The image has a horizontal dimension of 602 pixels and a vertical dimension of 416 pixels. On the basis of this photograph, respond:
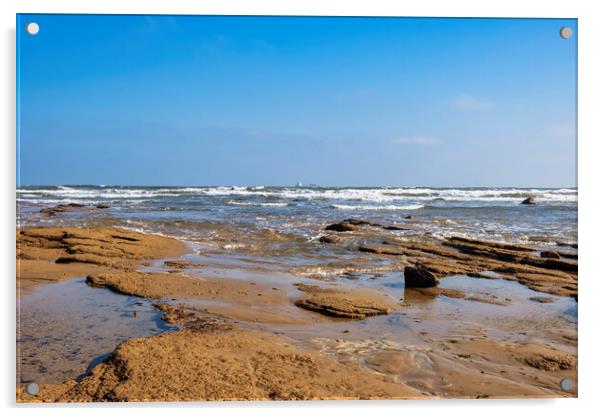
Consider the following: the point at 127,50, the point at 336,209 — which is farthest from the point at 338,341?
the point at 336,209

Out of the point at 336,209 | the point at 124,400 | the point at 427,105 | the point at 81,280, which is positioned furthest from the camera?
the point at 336,209

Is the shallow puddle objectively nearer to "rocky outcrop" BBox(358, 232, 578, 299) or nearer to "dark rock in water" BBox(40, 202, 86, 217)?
"rocky outcrop" BBox(358, 232, 578, 299)

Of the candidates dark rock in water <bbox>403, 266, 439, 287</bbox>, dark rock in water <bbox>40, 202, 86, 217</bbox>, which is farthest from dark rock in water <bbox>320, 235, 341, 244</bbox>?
dark rock in water <bbox>40, 202, 86, 217</bbox>

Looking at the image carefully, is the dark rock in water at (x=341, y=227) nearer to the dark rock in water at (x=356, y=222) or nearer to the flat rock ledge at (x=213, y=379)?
the dark rock in water at (x=356, y=222)

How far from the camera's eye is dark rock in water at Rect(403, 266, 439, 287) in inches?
220

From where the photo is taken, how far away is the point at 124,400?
2961 millimetres

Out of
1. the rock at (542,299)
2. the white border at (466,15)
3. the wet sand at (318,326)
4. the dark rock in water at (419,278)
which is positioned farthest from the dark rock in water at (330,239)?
the white border at (466,15)

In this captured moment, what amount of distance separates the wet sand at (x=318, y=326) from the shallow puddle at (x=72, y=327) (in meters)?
0.06

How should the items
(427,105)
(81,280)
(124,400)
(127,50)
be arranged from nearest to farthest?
(124,400) → (127,50) → (427,105) → (81,280)

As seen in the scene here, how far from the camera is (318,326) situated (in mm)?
4023

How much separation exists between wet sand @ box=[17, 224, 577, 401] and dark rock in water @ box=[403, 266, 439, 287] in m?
0.12
